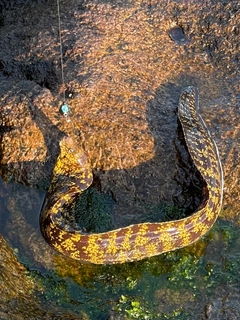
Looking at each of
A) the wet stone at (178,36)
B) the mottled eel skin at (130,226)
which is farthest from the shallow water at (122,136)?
the mottled eel skin at (130,226)

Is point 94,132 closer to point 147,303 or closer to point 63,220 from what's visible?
point 63,220

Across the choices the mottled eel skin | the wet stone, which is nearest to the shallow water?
the wet stone

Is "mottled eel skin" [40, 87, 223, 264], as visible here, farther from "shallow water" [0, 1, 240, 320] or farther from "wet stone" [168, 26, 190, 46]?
"wet stone" [168, 26, 190, 46]

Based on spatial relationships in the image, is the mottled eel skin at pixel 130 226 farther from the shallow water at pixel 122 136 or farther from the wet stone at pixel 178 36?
the wet stone at pixel 178 36

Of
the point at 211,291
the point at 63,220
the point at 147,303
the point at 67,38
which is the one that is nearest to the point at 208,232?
the point at 211,291

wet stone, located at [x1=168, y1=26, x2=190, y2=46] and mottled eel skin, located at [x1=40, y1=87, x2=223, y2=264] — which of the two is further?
wet stone, located at [x1=168, y1=26, x2=190, y2=46]

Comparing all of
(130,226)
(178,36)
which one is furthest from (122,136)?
(178,36)
